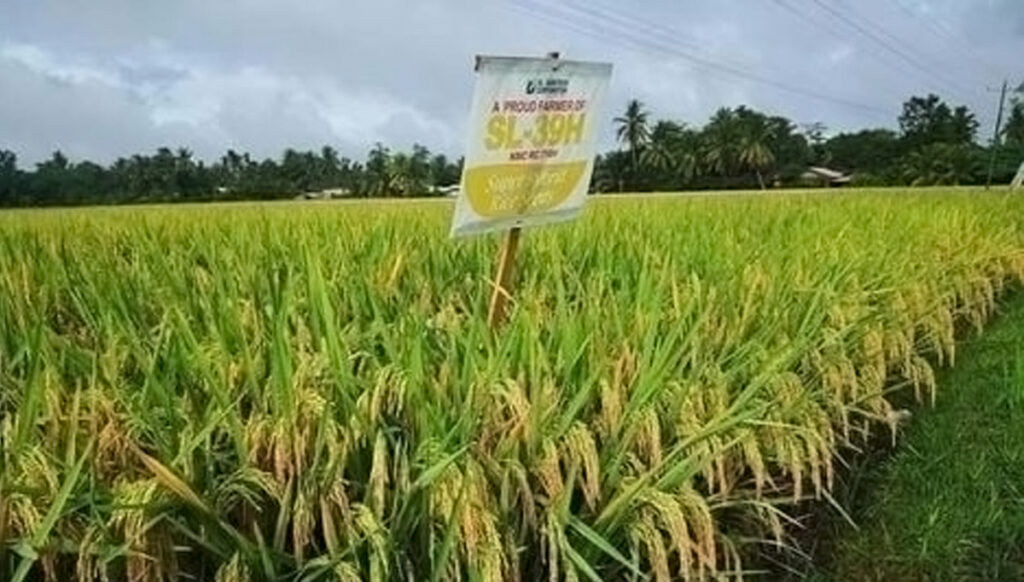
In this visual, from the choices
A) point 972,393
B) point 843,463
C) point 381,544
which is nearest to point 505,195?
point 843,463

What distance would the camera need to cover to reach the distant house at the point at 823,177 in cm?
5456

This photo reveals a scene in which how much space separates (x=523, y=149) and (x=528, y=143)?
0.04 meters

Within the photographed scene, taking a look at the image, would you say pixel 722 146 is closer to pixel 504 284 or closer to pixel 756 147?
pixel 756 147

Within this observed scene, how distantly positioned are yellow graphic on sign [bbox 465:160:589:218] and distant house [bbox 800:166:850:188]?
50983mm

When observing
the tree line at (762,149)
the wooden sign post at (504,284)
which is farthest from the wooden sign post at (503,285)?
the tree line at (762,149)

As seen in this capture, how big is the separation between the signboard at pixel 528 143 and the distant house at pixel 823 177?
5093 cm

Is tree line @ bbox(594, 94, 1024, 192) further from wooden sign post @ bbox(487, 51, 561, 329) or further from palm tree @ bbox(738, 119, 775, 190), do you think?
wooden sign post @ bbox(487, 51, 561, 329)

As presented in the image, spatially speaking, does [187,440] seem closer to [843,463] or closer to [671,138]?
[843,463]

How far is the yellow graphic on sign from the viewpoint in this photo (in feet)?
12.3

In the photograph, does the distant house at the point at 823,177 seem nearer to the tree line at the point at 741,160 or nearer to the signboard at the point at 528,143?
the tree line at the point at 741,160

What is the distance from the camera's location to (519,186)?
3992mm

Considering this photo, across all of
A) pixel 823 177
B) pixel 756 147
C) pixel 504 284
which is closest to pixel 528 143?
pixel 504 284

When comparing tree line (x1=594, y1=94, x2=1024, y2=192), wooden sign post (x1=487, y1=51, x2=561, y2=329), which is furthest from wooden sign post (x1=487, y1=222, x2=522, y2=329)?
tree line (x1=594, y1=94, x2=1024, y2=192)

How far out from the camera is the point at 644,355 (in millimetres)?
2918
